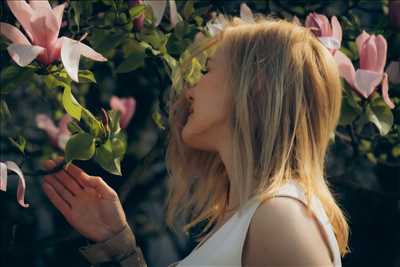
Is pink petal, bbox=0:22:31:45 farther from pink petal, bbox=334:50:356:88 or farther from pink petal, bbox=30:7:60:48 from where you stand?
pink petal, bbox=334:50:356:88

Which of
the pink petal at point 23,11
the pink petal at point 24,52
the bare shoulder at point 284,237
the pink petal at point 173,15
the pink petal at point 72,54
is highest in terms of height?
the pink petal at point 23,11

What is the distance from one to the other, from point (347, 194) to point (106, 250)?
198 centimetres

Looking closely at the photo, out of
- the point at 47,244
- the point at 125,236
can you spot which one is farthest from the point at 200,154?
the point at 47,244

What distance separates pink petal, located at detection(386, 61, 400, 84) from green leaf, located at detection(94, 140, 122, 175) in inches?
30.4

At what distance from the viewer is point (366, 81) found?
2379mm

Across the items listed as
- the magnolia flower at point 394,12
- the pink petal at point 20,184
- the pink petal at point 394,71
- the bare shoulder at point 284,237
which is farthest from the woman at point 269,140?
the magnolia flower at point 394,12

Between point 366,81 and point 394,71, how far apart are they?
241 mm

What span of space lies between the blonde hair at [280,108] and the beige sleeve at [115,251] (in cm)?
32

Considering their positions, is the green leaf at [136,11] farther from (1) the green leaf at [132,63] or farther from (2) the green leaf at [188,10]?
(2) the green leaf at [188,10]

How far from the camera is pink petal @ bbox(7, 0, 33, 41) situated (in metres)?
2.06

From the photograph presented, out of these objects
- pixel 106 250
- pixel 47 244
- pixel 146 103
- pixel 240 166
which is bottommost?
pixel 146 103

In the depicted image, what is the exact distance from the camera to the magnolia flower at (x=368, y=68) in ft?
7.78

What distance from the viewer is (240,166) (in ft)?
6.50

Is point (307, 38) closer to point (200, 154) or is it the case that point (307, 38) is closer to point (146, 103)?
point (200, 154)
